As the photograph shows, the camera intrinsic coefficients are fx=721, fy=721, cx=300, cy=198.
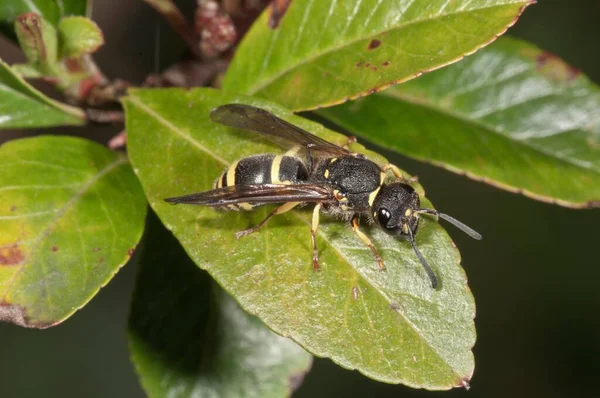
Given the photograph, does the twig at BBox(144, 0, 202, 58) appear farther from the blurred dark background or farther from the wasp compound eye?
the blurred dark background

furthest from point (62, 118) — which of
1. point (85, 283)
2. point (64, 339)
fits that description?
point (64, 339)

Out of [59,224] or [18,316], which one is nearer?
[18,316]

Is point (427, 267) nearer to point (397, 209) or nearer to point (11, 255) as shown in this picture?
point (397, 209)

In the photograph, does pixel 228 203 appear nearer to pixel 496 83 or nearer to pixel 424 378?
pixel 424 378

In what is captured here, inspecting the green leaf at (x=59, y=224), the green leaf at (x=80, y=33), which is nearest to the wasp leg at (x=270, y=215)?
the green leaf at (x=59, y=224)

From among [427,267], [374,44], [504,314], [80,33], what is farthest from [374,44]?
[504,314]

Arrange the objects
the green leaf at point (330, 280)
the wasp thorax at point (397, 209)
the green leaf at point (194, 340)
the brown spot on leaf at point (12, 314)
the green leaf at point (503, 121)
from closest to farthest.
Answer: the green leaf at point (330, 280)
the brown spot on leaf at point (12, 314)
the wasp thorax at point (397, 209)
the green leaf at point (503, 121)
the green leaf at point (194, 340)

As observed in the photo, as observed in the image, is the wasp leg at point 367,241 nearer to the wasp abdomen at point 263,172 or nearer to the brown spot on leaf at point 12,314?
the wasp abdomen at point 263,172
